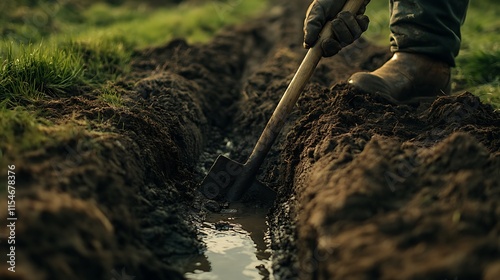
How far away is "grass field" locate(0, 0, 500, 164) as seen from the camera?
3037 millimetres

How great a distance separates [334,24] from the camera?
10.5 feet

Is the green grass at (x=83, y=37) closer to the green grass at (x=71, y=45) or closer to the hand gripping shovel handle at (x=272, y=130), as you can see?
the green grass at (x=71, y=45)

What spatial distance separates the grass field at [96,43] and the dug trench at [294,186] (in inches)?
7.7

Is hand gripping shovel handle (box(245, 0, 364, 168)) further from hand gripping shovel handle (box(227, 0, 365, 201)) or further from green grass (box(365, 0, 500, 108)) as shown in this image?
green grass (box(365, 0, 500, 108))

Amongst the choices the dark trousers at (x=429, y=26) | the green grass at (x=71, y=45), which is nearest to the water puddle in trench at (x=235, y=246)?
the green grass at (x=71, y=45)

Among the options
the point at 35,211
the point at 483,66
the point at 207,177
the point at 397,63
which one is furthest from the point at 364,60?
the point at 35,211

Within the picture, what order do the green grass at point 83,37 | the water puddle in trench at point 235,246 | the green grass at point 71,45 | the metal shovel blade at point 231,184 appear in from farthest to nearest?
1. the green grass at point 83,37
2. the metal shovel blade at point 231,184
3. the green grass at point 71,45
4. the water puddle in trench at point 235,246

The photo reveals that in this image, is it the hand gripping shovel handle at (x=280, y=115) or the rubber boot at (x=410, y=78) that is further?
the rubber boot at (x=410, y=78)

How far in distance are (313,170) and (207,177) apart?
2.39ft

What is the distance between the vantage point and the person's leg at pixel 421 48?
136 inches

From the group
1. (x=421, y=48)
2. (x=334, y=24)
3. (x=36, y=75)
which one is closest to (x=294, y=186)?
(x=334, y=24)

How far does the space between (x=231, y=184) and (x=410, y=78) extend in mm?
1282

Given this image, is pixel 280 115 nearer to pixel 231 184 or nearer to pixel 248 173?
pixel 248 173

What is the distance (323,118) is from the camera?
3.17m
